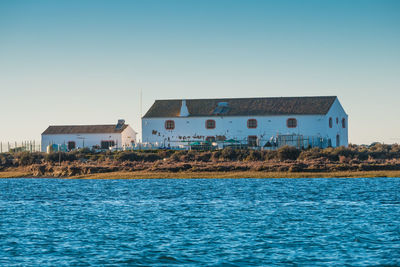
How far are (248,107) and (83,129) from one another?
2486cm

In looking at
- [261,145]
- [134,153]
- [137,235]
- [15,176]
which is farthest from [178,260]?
[261,145]

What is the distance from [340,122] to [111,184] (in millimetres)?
41335

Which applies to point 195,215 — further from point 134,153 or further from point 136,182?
point 134,153

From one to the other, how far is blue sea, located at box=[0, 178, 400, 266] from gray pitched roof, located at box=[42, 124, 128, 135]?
44.0 meters

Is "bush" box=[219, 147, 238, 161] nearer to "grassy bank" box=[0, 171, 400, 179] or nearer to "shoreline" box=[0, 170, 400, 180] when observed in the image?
"shoreline" box=[0, 170, 400, 180]

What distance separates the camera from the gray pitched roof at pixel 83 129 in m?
83.9

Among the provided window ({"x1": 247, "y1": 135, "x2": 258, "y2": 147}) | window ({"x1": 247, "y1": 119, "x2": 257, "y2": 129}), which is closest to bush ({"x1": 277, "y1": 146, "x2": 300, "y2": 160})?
window ({"x1": 247, "y1": 135, "x2": 258, "y2": 147})

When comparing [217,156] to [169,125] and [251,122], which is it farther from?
[169,125]

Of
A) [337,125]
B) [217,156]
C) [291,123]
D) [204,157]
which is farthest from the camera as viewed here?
[337,125]

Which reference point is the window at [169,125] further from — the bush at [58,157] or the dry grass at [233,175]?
the dry grass at [233,175]

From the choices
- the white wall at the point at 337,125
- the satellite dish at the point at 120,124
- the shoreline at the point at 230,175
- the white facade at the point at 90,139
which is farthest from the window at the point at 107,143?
the white wall at the point at 337,125

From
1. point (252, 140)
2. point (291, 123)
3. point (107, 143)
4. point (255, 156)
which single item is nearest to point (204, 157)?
point (255, 156)

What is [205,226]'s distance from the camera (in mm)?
23109

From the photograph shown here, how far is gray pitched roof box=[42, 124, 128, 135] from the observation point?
8394cm
